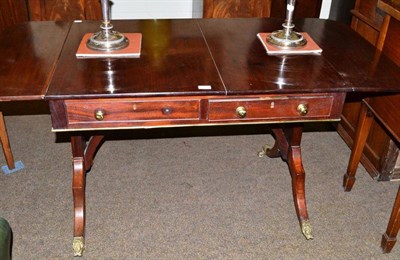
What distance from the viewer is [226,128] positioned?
9.46ft

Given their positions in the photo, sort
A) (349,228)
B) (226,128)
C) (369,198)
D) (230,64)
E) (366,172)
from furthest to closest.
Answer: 1. (226,128)
2. (366,172)
3. (369,198)
4. (349,228)
5. (230,64)

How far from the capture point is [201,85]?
5.03ft

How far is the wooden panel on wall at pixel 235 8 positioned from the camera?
313 centimetres

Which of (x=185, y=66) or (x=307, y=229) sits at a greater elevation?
(x=185, y=66)

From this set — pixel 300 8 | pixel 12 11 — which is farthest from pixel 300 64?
pixel 12 11

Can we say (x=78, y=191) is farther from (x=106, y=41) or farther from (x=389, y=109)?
(x=389, y=109)

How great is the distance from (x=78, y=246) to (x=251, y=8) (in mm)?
2117

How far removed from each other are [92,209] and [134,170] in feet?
1.22

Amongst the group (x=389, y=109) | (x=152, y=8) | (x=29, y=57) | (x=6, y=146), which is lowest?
(x=6, y=146)

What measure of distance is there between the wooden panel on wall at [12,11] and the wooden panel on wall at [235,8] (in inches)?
50.5

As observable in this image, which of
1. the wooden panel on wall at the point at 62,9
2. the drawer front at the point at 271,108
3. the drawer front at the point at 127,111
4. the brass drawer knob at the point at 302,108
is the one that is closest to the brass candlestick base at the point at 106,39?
the drawer front at the point at 127,111

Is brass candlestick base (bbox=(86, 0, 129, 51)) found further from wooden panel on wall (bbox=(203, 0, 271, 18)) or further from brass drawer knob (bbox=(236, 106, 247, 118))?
wooden panel on wall (bbox=(203, 0, 271, 18))

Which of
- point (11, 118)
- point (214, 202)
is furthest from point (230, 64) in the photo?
point (11, 118)

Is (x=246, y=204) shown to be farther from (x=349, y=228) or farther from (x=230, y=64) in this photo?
(x=230, y=64)
